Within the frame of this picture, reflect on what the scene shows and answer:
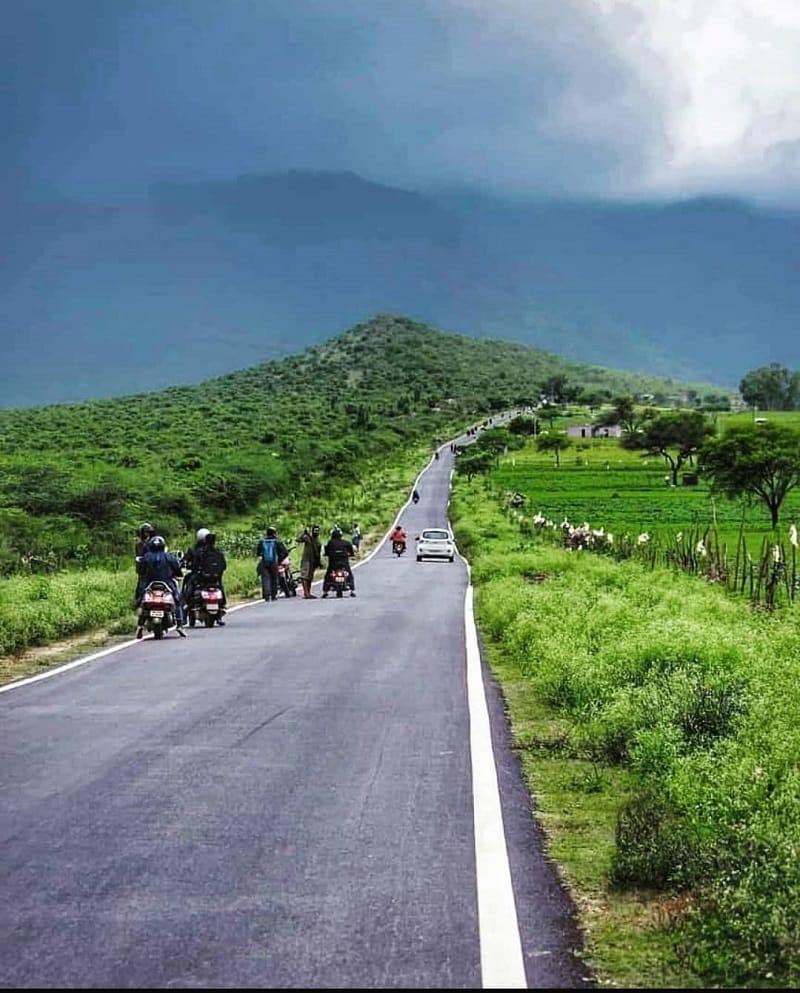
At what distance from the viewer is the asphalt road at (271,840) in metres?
5.45

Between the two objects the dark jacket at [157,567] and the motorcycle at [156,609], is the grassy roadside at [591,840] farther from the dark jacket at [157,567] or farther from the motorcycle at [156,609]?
the dark jacket at [157,567]

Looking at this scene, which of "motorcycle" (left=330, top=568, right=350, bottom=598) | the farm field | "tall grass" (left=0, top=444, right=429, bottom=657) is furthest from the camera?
the farm field

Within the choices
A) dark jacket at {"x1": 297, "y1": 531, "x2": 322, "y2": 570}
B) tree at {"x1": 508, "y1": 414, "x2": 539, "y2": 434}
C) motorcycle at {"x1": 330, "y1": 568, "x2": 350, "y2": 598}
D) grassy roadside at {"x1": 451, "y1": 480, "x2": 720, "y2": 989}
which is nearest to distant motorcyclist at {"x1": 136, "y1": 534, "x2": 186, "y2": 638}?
grassy roadside at {"x1": 451, "y1": 480, "x2": 720, "y2": 989}

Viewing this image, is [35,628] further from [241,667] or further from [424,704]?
[424,704]

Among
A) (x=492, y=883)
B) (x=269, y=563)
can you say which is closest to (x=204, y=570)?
(x=269, y=563)

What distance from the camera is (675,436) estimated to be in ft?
445

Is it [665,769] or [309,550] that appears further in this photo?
[309,550]

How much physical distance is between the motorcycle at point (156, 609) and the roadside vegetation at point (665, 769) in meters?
5.26

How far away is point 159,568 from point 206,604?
2.05m

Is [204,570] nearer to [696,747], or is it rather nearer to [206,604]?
[206,604]

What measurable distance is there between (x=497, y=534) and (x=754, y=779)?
54.1 meters

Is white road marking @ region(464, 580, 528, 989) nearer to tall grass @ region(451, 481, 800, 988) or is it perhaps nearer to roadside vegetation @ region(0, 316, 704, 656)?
tall grass @ region(451, 481, 800, 988)

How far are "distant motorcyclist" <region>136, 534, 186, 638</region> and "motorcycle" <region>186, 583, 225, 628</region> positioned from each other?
1325mm

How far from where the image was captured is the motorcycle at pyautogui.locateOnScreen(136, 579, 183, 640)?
67.3 feet
